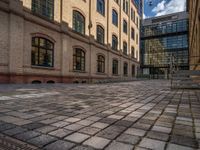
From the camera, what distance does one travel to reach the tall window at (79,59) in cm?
1553

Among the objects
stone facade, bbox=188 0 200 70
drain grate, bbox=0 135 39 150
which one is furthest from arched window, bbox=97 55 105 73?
drain grate, bbox=0 135 39 150

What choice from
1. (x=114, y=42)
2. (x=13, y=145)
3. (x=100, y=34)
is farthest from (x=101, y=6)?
(x=13, y=145)

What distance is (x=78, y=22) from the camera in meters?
16.0

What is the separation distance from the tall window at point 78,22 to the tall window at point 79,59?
205 cm

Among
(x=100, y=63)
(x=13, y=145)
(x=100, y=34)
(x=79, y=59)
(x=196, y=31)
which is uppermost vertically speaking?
(x=100, y=34)

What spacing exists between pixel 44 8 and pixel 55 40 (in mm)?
2610

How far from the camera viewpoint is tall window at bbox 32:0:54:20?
12.0 metres

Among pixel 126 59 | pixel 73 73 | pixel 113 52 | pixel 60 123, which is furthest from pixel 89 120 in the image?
pixel 126 59

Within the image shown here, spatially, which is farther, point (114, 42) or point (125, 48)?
point (125, 48)

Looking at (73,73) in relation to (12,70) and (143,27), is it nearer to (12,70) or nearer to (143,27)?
(12,70)

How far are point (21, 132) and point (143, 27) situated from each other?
4499cm

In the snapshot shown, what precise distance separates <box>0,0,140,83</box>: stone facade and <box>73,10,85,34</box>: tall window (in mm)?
463

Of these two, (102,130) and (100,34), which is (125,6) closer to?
(100,34)

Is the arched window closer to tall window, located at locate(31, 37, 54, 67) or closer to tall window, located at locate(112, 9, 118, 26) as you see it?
tall window, located at locate(112, 9, 118, 26)
